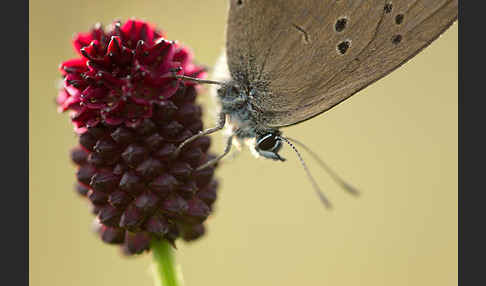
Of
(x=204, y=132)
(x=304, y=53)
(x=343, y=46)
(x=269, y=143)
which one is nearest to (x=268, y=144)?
(x=269, y=143)

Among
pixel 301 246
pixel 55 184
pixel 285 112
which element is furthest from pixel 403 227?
pixel 55 184

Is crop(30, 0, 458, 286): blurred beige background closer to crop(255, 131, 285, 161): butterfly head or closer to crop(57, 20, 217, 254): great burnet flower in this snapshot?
crop(255, 131, 285, 161): butterfly head

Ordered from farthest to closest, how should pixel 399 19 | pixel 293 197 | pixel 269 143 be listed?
pixel 293 197 → pixel 269 143 → pixel 399 19

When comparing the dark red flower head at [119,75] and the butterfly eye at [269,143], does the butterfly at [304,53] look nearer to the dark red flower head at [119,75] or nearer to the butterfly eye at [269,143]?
the butterfly eye at [269,143]

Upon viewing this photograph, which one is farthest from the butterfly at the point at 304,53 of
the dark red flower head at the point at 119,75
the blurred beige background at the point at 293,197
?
the blurred beige background at the point at 293,197

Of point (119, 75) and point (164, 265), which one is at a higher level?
point (119, 75)

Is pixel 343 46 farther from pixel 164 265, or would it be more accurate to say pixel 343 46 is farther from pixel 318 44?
pixel 164 265
